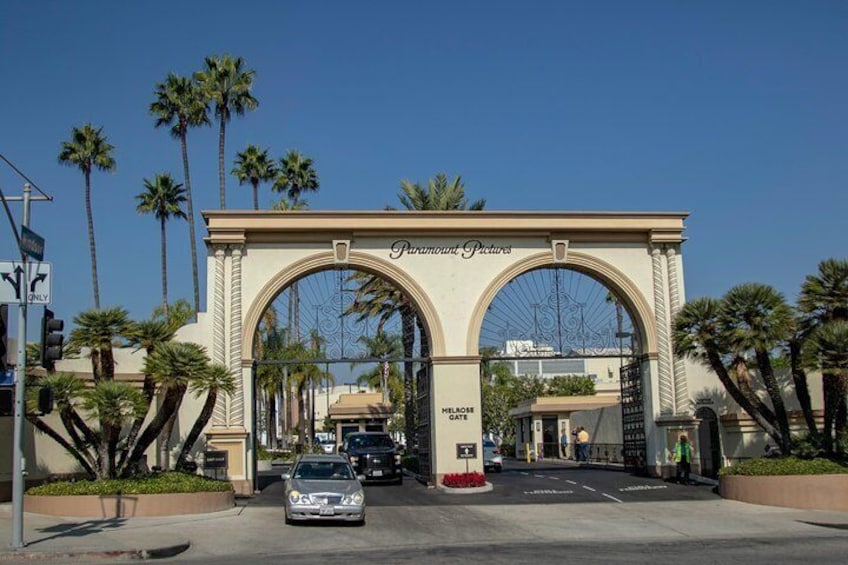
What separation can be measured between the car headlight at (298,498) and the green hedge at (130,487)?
140 inches

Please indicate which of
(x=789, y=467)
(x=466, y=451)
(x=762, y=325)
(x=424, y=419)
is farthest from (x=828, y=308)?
(x=424, y=419)

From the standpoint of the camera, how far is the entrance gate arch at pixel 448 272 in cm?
2700

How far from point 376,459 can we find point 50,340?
50.0 feet

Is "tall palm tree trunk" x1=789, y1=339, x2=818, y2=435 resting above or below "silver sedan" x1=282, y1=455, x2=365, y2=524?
above

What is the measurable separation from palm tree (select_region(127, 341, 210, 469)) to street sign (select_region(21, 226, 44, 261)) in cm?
558

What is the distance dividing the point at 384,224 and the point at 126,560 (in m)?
14.9

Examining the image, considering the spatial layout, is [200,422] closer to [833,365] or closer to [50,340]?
[50,340]

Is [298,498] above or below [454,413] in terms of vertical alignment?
below

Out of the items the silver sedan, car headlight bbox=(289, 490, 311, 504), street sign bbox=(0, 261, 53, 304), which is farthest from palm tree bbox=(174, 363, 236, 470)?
street sign bbox=(0, 261, 53, 304)

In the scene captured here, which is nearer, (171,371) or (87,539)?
(87,539)

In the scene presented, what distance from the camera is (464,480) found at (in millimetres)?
26281

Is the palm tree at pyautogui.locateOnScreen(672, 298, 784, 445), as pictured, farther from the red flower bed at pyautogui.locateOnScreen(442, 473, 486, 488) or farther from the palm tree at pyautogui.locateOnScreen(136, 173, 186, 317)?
the palm tree at pyautogui.locateOnScreen(136, 173, 186, 317)

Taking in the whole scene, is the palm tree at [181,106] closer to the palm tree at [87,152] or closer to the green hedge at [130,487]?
A: the palm tree at [87,152]

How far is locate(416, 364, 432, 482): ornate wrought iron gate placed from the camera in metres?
28.5
